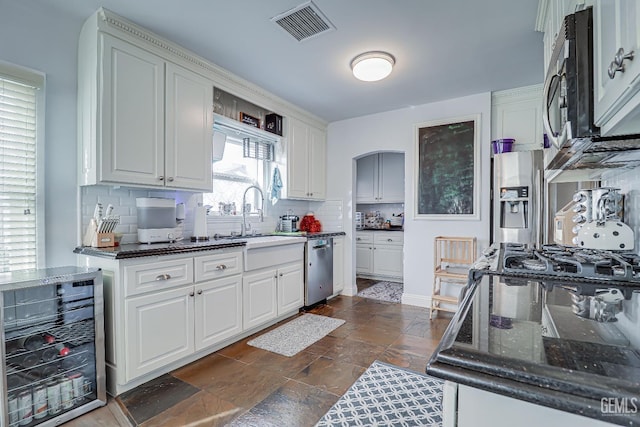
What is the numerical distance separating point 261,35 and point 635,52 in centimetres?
233

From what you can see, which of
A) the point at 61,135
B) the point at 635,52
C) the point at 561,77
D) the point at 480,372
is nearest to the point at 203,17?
the point at 61,135

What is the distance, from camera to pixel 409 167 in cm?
401

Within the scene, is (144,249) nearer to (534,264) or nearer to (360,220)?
(534,264)

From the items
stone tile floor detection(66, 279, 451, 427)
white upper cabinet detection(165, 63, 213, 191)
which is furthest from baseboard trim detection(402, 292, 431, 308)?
white upper cabinet detection(165, 63, 213, 191)

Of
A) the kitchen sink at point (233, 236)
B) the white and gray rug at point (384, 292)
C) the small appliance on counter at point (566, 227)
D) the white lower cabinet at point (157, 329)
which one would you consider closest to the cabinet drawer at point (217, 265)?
the white lower cabinet at point (157, 329)

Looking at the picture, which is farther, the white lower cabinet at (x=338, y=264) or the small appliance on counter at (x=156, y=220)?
the white lower cabinet at (x=338, y=264)

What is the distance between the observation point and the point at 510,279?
1.15 metres

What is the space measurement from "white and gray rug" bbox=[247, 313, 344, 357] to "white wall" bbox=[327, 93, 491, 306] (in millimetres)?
1206

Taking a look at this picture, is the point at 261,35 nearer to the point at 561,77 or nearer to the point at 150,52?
the point at 150,52

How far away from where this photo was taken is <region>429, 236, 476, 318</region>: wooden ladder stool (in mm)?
3463

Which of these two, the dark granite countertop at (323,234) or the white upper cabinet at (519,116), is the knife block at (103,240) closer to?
the dark granite countertop at (323,234)

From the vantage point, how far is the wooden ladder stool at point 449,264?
3.46 meters

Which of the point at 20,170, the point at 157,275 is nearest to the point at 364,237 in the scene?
the point at 157,275

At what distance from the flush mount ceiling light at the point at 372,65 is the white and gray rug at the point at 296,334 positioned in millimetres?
2462
